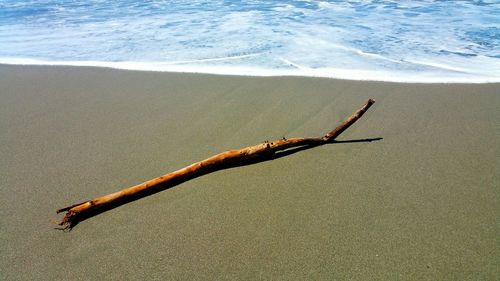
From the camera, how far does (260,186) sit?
2.79 meters

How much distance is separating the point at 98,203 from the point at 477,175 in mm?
2645

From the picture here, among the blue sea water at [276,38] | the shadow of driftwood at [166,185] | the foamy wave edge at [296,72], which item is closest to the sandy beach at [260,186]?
the shadow of driftwood at [166,185]

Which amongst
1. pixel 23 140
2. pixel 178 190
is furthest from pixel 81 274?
pixel 23 140

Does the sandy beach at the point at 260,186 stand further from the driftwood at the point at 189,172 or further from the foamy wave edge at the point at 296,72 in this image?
the foamy wave edge at the point at 296,72

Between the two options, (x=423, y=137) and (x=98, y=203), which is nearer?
(x=98, y=203)

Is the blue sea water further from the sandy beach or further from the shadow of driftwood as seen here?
the shadow of driftwood

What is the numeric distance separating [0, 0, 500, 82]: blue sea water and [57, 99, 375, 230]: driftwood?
6.61 ft

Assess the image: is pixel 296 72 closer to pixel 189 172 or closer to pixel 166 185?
pixel 189 172

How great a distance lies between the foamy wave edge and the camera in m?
4.66

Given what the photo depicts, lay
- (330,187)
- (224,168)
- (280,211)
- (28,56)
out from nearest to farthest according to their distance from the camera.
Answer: (280,211) → (330,187) → (224,168) → (28,56)

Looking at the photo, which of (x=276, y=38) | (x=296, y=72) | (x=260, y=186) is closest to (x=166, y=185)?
(x=260, y=186)

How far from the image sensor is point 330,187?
2.73 m

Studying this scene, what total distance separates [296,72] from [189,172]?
273cm

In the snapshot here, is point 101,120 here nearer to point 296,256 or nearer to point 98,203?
point 98,203
